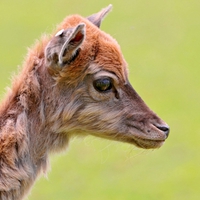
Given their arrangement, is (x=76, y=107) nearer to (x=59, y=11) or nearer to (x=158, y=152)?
(x=158, y=152)

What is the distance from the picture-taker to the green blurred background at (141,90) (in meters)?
17.4

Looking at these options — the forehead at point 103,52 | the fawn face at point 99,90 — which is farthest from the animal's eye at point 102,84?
the forehead at point 103,52

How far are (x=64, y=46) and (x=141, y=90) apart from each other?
14.2 m

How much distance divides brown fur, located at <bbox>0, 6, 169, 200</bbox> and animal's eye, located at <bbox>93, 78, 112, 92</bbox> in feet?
0.12

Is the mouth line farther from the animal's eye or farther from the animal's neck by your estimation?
the animal's neck

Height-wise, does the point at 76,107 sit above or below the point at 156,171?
below

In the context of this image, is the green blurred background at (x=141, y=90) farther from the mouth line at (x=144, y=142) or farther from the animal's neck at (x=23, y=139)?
the animal's neck at (x=23, y=139)

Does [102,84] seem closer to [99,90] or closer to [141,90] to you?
[99,90]

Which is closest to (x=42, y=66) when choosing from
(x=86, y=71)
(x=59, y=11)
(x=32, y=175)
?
(x=86, y=71)

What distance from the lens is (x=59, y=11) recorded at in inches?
1171

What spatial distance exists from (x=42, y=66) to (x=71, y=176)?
929 centimetres

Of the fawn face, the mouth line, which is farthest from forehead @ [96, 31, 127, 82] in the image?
the mouth line

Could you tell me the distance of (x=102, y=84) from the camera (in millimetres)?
8984

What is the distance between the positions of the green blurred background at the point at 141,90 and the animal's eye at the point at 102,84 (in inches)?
28.8
